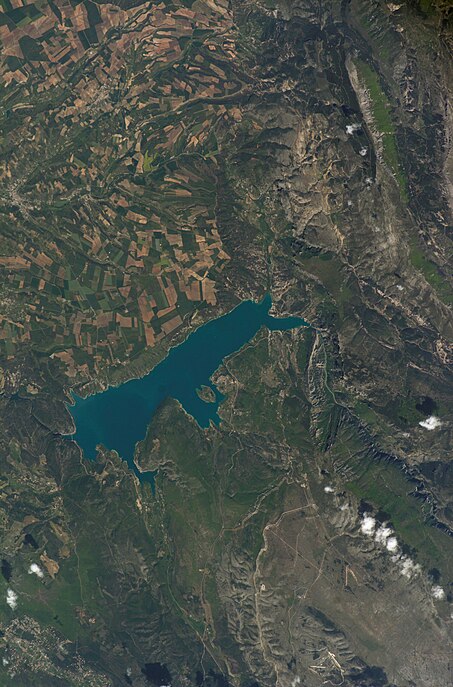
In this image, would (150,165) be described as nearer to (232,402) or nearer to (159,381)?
(159,381)

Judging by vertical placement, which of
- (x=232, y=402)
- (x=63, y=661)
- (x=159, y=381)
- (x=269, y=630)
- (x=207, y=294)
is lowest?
(x=269, y=630)

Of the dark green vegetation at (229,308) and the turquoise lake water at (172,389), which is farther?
the turquoise lake water at (172,389)

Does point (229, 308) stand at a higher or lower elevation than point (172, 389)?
higher

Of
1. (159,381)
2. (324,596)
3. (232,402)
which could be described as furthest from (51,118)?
(324,596)

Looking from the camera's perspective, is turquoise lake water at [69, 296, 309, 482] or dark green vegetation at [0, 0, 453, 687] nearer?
dark green vegetation at [0, 0, 453, 687]
